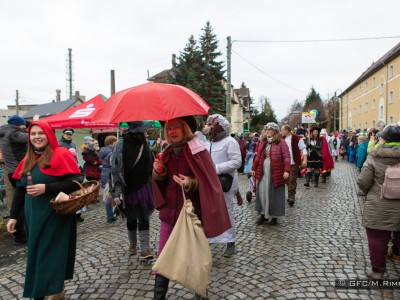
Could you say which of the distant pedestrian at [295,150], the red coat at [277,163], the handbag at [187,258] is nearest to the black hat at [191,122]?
the handbag at [187,258]

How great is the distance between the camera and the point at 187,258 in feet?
8.88

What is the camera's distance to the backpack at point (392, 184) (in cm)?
351

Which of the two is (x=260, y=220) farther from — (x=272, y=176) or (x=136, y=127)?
(x=136, y=127)

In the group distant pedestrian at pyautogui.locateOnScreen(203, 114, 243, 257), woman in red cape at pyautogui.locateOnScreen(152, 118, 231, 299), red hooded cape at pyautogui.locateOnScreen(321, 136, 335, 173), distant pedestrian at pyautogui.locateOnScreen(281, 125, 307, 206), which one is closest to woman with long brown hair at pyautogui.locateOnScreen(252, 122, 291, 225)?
distant pedestrian at pyautogui.locateOnScreen(203, 114, 243, 257)

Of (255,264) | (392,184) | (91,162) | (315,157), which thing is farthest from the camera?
(315,157)

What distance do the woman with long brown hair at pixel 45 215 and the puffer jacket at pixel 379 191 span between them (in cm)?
320

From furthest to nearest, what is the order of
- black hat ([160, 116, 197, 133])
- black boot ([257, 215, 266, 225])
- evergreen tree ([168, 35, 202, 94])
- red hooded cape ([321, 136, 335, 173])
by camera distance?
evergreen tree ([168, 35, 202, 94]) → red hooded cape ([321, 136, 335, 173]) → black boot ([257, 215, 266, 225]) → black hat ([160, 116, 197, 133])

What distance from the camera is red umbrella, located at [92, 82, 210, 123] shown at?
2.79 m

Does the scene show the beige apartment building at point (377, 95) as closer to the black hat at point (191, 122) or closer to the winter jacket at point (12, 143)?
the winter jacket at point (12, 143)

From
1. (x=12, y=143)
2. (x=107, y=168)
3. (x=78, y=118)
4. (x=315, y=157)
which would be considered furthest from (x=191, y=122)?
(x=315, y=157)

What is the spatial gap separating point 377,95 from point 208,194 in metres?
47.2

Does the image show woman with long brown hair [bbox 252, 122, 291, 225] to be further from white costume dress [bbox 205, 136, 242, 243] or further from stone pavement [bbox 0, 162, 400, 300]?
white costume dress [bbox 205, 136, 242, 243]

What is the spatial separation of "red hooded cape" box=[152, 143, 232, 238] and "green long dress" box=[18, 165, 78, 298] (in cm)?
133

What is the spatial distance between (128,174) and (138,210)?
1.63 feet
